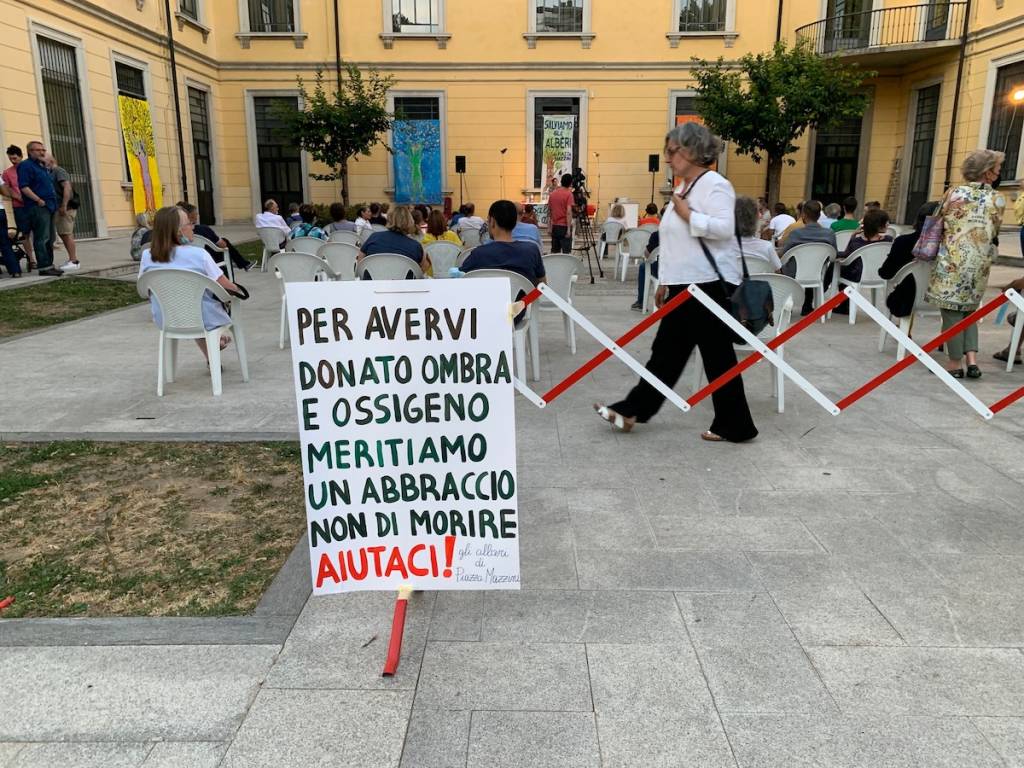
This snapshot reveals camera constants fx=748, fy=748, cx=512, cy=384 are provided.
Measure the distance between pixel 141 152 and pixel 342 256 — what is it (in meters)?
12.7

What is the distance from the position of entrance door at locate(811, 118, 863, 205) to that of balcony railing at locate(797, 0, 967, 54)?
7.97 feet

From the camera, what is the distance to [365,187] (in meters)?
23.8

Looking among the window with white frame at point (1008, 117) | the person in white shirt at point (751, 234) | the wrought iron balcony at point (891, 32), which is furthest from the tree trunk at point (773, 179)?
the person in white shirt at point (751, 234)

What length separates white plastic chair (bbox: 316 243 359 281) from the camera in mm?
8086

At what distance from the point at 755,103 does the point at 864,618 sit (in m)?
18.9

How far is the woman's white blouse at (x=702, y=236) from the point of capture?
12.3ft

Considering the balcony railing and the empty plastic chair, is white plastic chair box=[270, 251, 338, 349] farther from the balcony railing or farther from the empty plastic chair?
the balcony railing

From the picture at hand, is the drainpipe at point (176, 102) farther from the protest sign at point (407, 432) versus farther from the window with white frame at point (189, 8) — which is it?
the protest sign at point (407, 432)

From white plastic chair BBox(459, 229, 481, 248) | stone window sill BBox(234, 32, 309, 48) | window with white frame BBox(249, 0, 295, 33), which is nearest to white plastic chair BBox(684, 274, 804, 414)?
white plastic chair BBox(459, 229, 481, 248)

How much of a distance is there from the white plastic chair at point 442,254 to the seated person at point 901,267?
13.4 feet

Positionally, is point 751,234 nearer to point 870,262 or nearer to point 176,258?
→ point 870,262

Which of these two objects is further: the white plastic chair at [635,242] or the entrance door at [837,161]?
the entrance door at [837,161]

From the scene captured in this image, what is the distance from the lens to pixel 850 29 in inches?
853

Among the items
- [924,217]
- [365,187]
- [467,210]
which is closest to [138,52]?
[365,187]
